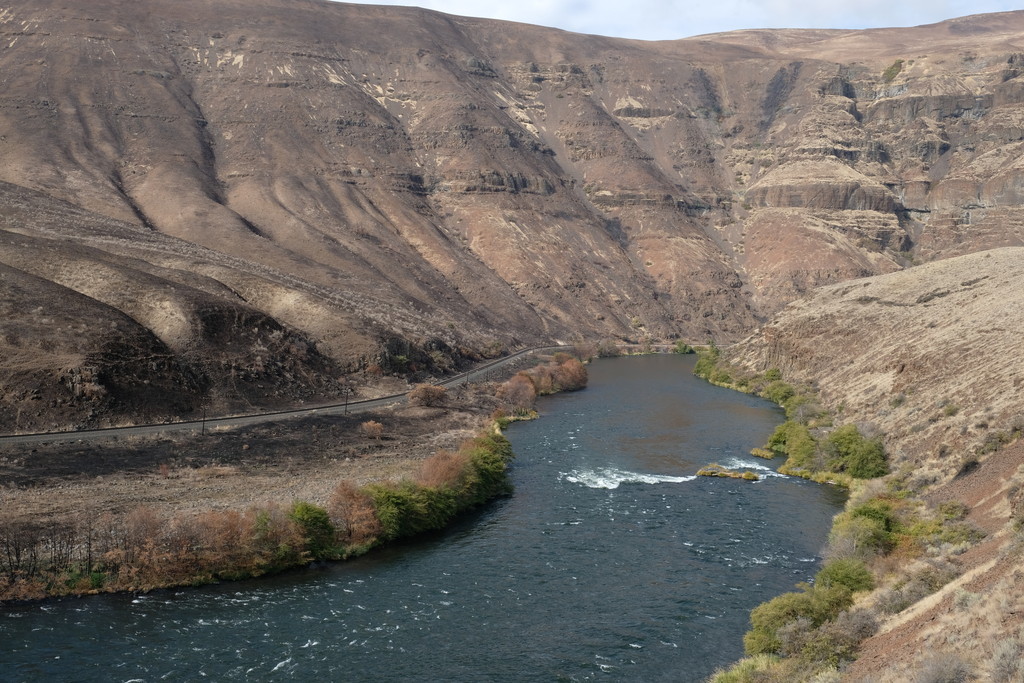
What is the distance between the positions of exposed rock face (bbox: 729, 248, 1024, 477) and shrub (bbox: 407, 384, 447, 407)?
114 feet

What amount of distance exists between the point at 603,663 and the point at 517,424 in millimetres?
49170

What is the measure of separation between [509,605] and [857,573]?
14296 millimetres

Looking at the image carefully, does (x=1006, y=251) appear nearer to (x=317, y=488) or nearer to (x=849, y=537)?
(x=849, y=537)

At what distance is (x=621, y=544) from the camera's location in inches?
1806

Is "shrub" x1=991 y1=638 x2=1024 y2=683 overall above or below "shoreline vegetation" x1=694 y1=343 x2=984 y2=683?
above

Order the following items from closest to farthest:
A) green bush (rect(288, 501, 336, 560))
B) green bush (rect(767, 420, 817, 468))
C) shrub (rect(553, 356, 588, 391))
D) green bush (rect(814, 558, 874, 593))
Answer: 1. green bush (rect(814, 558, 874, 593))
2. green bush (rect(288, 501, 336, 560))
3. green bush (rect(767, 420, 817, 468))
4. shrub (rect(553, 356, 588, 391))

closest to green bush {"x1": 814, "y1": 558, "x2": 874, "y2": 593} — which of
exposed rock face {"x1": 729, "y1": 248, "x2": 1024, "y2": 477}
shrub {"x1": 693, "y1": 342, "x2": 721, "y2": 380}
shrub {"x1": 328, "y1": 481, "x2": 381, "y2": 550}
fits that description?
exposed rock face {"x1": 729, "y1": 248, "x2": 1024, "y2": 477}

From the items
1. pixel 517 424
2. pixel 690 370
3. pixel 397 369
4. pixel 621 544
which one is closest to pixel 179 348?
pixel 397 369

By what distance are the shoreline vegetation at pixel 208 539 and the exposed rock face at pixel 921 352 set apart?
1157 inches

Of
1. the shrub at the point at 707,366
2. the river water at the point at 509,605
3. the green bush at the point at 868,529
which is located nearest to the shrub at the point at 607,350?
the shrub at the point at 707,366

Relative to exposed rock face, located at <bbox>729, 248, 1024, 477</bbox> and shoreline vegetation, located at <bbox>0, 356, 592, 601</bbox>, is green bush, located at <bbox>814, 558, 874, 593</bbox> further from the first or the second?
shoreline vegetation, located at <bbox>0, 356, 592, 601</bbox>

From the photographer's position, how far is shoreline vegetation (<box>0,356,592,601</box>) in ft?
126

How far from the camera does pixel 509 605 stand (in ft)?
125

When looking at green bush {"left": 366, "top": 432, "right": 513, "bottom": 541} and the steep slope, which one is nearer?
the steep slope
